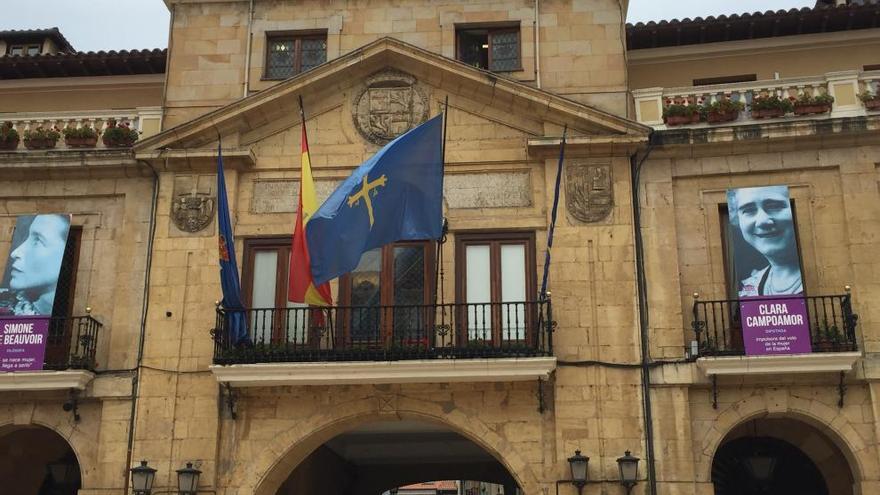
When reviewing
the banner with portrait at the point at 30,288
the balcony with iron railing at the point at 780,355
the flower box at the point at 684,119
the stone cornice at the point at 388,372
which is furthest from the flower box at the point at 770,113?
the banner with portrait at the point at 30,288

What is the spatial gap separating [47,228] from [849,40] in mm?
14812

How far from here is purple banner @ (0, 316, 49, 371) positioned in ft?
50.6

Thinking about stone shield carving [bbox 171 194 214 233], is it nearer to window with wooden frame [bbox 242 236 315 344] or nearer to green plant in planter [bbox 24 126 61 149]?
window with wooden frame [bbox 242 236 315 344]

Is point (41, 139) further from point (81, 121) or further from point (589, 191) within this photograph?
point (589, 191)

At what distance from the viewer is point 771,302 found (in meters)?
14.7

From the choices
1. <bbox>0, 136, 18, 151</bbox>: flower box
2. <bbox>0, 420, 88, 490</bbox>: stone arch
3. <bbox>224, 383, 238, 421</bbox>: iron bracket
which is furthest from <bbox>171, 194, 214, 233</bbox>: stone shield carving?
<bbox>0, 420, 88, 490</bbox>: stone arch

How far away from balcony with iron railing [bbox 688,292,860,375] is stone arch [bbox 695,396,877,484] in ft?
2.18

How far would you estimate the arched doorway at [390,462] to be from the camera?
61.8ft

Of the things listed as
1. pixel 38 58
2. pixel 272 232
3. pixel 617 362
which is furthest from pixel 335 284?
pixel 38 58

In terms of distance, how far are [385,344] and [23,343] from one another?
5.80 m

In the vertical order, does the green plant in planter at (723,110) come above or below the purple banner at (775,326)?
above

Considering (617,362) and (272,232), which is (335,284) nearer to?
(272,232)

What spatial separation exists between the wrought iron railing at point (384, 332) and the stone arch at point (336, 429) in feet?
3.01

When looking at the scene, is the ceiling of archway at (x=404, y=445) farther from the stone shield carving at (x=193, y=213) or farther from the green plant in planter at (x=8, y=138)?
the green plant in planter at (x=8, y=138)
